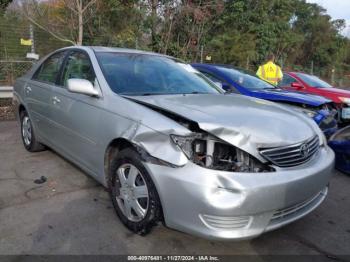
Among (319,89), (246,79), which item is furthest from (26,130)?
(319,89)

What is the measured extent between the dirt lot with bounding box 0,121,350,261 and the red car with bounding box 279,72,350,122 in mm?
3512

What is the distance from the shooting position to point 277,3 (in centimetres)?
2375

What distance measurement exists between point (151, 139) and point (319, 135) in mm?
1619

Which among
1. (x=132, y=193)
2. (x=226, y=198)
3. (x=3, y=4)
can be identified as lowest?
(x=132, y=193)

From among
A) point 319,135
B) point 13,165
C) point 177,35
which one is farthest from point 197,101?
point 177,35

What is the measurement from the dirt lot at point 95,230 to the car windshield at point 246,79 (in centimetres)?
281

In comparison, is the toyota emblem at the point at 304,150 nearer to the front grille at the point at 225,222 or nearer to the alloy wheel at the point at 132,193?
the front grille at the point at 225,222

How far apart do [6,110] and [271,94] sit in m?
6.21

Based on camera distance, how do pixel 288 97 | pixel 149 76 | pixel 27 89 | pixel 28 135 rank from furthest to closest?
1. pixel 288 97
2. pixel 28 135
3. pixel 27 89
4. pixel 149 76

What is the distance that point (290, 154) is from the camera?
8.82ft

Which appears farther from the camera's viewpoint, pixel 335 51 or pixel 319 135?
pixel 335 51

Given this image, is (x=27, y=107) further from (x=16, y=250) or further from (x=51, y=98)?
(x=16, y=250)

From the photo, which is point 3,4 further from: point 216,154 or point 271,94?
point 216,154

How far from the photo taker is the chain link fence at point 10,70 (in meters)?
10.1
